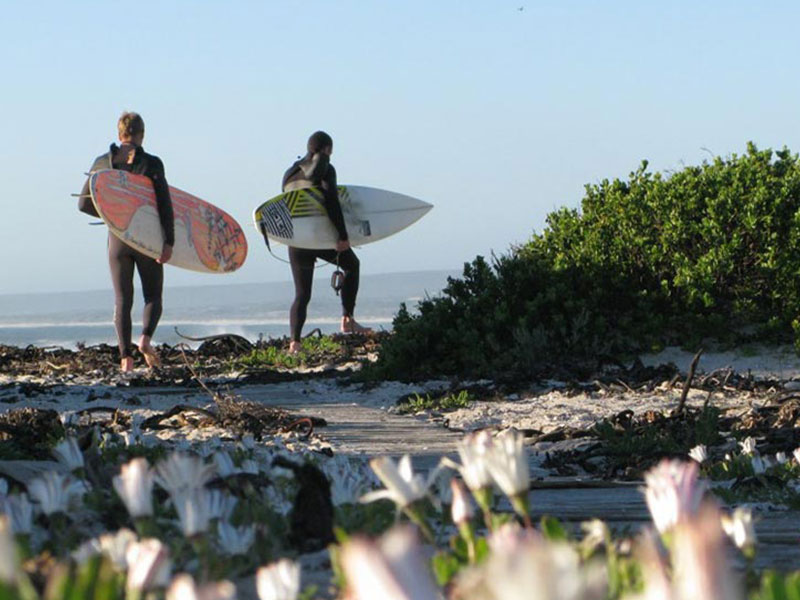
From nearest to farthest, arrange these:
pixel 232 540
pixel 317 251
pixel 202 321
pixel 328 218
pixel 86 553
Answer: pixel 86 553, pixel 232 540, pixel 317 251, pixel 328 218, pixel 202 321

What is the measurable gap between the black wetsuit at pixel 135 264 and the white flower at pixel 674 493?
10326mm

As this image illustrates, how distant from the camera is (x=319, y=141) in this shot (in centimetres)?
1333

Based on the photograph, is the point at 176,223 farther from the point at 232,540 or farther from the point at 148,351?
the point at 232,540

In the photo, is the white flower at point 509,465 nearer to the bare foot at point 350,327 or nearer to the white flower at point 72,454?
the white flower at point 72,454

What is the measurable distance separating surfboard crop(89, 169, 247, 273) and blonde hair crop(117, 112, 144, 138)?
52cm

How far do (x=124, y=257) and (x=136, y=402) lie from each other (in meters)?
3.82

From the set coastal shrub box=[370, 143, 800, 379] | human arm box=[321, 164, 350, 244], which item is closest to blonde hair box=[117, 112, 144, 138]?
human arm box=[321, 164, 350, 244]

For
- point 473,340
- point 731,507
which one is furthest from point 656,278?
point 731,507

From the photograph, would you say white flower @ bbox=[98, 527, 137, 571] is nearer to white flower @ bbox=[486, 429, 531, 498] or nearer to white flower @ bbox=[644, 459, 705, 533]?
white flower @ bbox=[486, 429, 531, 498]

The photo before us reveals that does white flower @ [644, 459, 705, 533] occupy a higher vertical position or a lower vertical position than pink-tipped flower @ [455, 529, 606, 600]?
lower

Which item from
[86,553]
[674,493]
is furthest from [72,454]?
[674,493]

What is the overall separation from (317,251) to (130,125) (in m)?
3.41

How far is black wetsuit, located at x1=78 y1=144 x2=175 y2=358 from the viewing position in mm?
11625

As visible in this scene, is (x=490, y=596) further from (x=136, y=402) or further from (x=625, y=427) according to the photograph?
(x=136, y=402)
